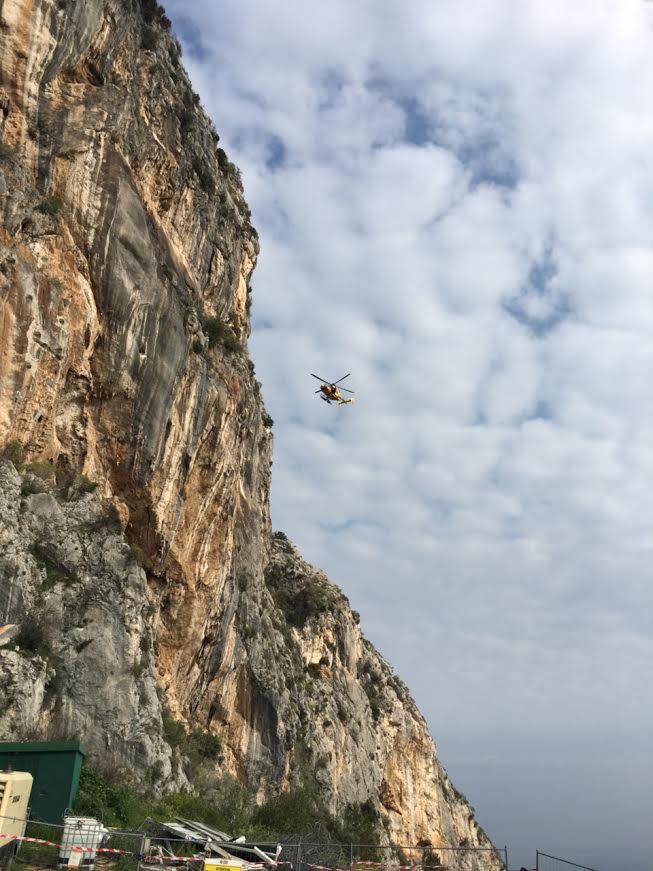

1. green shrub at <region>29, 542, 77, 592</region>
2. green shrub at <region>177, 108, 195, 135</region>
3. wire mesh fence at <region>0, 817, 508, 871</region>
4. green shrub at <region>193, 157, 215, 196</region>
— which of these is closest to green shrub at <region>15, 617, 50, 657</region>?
green shrub at <region>29, 542, 77, 592</region>

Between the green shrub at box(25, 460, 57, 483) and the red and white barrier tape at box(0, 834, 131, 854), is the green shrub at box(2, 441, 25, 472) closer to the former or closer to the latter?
the green shrub at box(25, 460, 57, 483)

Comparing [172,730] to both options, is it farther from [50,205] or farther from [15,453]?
[50,205]

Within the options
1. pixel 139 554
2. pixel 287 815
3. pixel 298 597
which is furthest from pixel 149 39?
pixel 298 597

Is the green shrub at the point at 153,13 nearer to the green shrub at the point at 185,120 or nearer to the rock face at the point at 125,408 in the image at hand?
the rock face at the point at 125,408

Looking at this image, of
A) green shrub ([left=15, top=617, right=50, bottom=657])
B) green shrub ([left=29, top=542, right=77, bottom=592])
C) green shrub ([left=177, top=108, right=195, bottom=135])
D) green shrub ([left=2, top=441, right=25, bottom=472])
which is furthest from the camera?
green shrub ([left=177, top=108, right=195, bottom=135])

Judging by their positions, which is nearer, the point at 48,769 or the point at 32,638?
the point at 48,769

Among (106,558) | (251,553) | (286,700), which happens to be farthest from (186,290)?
(286,700)

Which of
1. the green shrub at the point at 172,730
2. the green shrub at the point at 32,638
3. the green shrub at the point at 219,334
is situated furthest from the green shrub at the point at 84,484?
the green shrub at the point at 219,334
